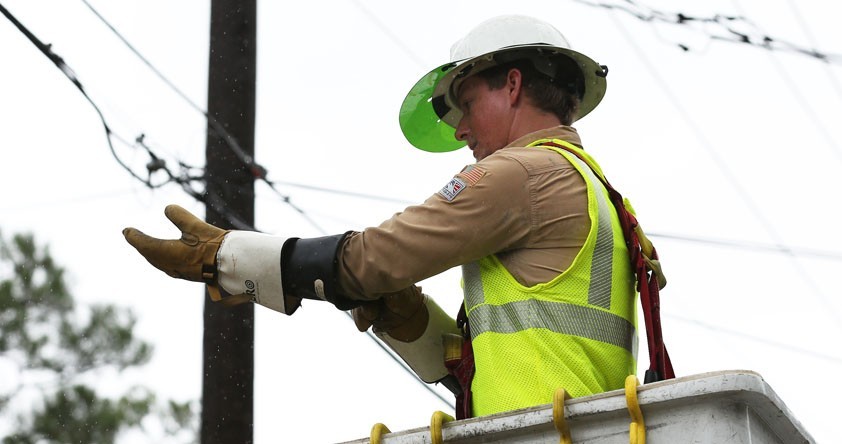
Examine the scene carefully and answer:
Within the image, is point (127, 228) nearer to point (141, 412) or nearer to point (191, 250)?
point (191, 250)

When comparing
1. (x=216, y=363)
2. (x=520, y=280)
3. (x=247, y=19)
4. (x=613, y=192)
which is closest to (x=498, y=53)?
(x=613, y=192)

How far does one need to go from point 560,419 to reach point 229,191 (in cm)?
409

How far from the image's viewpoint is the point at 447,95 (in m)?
4.27

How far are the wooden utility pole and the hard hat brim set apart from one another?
1.70 m

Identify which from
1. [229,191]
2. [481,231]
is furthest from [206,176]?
[481,231]

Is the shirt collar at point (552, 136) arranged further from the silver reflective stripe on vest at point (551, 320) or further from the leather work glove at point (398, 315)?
the silver reflective stripe on vest at point (551, 320)

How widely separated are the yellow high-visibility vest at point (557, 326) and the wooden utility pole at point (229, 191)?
2802mm

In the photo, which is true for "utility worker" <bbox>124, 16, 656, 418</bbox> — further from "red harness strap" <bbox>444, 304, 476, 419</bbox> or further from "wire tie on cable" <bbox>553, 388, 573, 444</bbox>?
"wire tie on cable" <bbox>553, 388, 573, 444</bbox>

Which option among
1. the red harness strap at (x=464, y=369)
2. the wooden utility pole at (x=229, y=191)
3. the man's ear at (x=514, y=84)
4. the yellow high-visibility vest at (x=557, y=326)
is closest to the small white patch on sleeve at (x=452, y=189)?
the yellow high-visibility vest at (x=557, y=326)

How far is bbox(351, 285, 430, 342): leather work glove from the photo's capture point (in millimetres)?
3483

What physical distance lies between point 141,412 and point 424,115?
11335 mm

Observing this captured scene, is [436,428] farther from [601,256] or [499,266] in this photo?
[601,256]

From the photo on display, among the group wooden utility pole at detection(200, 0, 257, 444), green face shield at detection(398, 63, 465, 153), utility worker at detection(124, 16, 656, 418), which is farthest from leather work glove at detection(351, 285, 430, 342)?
wooden utility pole at detection(200, 0, 257, 444)

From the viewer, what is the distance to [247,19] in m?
6.91
